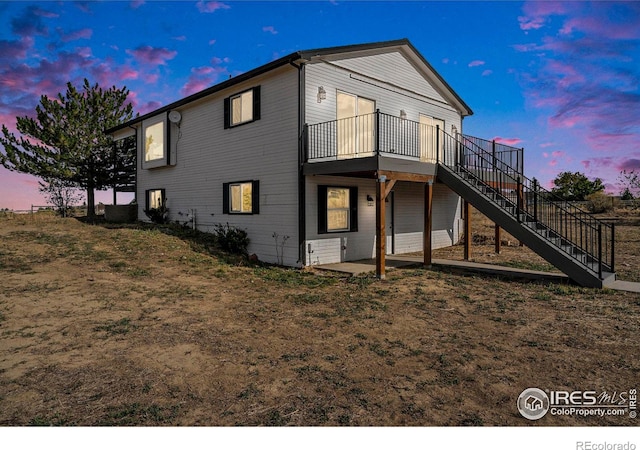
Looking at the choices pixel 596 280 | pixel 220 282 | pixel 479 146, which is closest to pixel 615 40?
pixel 479 146

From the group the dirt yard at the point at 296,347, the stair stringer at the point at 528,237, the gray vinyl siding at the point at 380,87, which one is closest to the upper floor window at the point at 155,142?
the dirt yard at the point at 296,347

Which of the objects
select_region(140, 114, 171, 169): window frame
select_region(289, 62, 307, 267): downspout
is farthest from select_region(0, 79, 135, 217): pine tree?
select_region(289, 62, 307, 267): downspout

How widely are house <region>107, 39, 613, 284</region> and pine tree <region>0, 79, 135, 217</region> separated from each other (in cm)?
1021

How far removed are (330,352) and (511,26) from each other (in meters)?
9.70

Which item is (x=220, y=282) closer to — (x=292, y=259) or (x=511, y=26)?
(x=292, y=259)

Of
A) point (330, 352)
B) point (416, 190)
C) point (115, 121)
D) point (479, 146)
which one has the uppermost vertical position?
point (115, 121)

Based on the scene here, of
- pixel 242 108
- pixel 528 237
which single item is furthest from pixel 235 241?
pixel 528 237

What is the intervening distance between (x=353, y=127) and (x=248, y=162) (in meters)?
3.81

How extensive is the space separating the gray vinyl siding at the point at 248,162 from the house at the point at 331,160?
0.05m

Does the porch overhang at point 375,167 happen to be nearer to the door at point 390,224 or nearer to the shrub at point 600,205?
the door at point 390,224

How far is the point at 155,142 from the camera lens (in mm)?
17125

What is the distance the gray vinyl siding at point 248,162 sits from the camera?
1102 centimetres

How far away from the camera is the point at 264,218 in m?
11.9

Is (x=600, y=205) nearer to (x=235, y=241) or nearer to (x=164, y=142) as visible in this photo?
(x=235, y=241)
